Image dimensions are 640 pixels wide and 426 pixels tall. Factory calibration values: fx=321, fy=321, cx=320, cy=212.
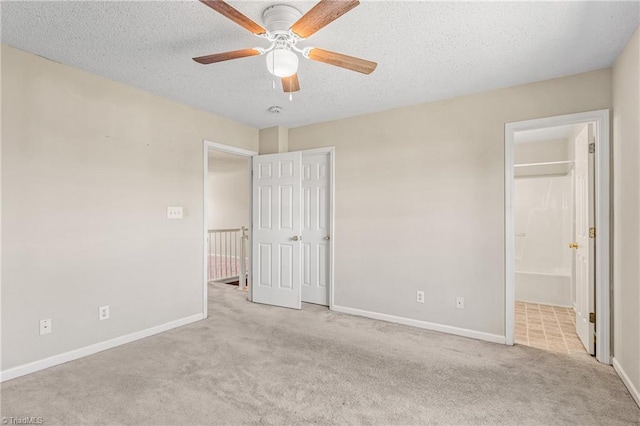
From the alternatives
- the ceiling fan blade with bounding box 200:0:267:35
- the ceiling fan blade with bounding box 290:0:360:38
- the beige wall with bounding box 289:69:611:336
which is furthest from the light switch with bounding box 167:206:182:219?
the ceiling fan blade with bounding box 290:0:360:38

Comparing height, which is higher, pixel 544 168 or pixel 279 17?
pixel 279 17

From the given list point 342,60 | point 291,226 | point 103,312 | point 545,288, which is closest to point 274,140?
point 291,226

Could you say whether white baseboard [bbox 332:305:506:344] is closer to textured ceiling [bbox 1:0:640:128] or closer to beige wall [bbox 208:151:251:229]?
textured ceiling [bbox 1:0:640:128]

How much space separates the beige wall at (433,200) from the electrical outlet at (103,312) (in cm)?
249

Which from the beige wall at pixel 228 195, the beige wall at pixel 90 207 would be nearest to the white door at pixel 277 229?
the beige wall at pixel 90 207

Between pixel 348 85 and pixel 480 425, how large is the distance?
9.32 ft

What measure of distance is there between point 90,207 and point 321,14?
2.58m

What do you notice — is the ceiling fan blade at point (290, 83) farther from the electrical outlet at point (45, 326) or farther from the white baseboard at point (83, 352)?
the white baseboard at point (83, 352)

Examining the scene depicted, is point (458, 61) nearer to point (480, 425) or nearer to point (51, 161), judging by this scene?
point (480, 425)

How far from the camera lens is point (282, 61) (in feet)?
6.36

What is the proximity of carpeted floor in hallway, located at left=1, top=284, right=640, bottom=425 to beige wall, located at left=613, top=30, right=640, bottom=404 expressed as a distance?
296mm

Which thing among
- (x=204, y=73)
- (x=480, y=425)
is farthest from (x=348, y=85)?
(x=480, y=425)

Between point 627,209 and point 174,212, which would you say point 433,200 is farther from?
point 174,212

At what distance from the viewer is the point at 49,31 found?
7.22 ft
